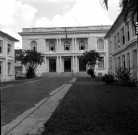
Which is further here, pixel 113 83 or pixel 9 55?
pixel 9 55

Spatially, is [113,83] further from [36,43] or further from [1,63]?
[36,43]

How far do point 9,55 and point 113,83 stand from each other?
18132mm

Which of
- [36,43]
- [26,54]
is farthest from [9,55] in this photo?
[36,43]

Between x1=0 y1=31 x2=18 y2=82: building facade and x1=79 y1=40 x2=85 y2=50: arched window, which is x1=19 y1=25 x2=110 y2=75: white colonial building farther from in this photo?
x1=0 y1=31 x2=18 y2=82: building facade

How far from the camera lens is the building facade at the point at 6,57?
108ft

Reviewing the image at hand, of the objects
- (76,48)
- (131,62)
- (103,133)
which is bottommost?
(103,133)

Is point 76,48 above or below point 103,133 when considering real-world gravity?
above

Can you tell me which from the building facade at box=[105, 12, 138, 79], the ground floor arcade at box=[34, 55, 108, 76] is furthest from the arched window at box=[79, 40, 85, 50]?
the building facade at box=[105, 12, 138, 79]

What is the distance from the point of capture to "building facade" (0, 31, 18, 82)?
1292 inches

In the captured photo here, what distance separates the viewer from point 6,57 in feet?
112

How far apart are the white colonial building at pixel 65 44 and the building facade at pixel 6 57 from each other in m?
19.0

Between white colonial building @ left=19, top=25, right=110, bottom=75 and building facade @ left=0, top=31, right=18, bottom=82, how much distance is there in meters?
19.0

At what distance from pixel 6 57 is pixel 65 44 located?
85.4ft

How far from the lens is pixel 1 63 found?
33000 millimetres
